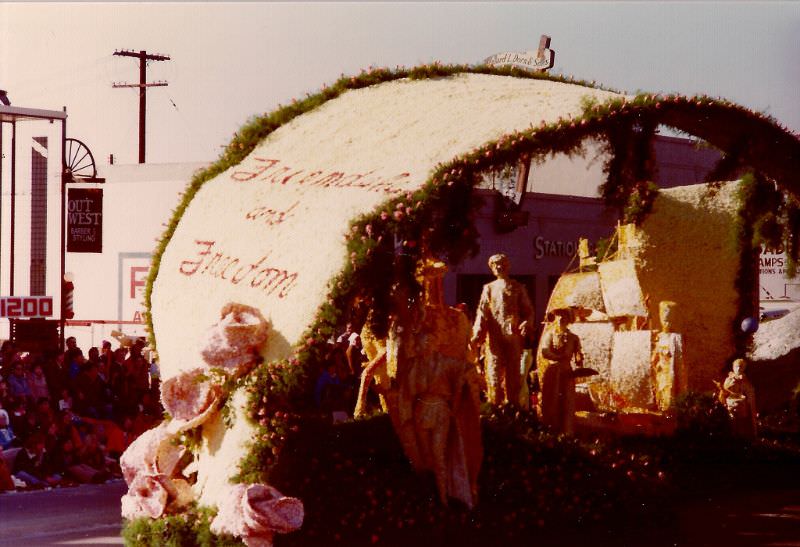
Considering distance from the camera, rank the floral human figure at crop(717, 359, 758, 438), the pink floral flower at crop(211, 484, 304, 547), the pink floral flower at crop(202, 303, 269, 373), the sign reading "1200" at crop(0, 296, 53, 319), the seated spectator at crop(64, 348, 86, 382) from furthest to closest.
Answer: the sign reading "1200" at crop(0, 296, 53, 319), the floral human figure at crop(717, 359, 758, 438), the seated spectator at crop(64, 348, 86, 382), the pink floral flower at crop(202, 303, 269, 373), the pink floral flower at crop(211, 484, 304, 547)

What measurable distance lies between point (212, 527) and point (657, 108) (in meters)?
5.46

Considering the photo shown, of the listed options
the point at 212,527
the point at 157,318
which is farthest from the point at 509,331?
the point at 212,527

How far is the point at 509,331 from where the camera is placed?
1541cm

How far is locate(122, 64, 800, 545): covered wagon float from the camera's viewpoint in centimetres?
1006

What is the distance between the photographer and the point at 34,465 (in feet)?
46.3

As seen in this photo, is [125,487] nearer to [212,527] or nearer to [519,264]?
[212,527]

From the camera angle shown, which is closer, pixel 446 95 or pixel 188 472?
pixel 188 472

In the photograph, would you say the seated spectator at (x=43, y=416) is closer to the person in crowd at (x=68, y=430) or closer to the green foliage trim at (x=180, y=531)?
the person in crowd at (x=68, y=430)

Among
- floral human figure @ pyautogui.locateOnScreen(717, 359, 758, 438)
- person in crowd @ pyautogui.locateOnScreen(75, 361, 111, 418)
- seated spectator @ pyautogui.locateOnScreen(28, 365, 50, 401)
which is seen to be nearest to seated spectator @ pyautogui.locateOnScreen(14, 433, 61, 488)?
seated spectator @ pyautogui.locateOnScreen(28, 365, 50, 401)

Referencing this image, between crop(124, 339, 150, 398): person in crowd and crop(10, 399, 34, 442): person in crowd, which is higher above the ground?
crop(124, 339, 150, 398): person in crowd

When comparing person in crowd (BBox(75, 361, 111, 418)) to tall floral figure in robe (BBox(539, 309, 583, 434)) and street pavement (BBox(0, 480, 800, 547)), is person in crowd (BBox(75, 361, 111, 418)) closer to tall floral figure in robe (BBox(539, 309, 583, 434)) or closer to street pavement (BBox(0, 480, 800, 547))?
street pavement (BBox(0, 480, 800, 547))

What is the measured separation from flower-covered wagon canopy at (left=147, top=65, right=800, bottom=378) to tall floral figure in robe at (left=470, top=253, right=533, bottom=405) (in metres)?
3.14

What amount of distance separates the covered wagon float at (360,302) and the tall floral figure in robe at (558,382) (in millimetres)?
1425

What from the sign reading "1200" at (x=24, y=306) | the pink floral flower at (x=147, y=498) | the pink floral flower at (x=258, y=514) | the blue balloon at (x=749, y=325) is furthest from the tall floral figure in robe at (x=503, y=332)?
the sign reading "1200" at (x=24, y=306)
